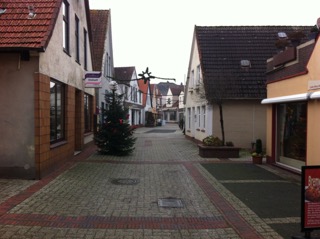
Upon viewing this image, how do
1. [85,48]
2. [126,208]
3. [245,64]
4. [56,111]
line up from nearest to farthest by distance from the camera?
1. [126,208]
2. [56,111]
3. [85,48]
4. [245,64]

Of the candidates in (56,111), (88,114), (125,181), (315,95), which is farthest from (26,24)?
(88,114)

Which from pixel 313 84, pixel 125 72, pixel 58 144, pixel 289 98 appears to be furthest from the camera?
pixel 125 72

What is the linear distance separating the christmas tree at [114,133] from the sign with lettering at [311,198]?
10582 millimetres

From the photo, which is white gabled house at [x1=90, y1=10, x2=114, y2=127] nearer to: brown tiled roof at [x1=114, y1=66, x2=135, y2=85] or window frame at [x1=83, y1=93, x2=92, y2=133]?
window frame at [x1=83, y1=93, x2=92, y2=133]

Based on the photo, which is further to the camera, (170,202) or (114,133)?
(114,133)

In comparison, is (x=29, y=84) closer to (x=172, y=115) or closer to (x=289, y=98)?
(x=289, y=98)

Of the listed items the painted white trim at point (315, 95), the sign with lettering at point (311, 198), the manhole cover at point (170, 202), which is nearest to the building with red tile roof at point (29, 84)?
the manhole cover at point (170, 202)

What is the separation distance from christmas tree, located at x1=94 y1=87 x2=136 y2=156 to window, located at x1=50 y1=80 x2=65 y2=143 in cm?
Answer: 285

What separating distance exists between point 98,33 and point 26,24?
14.6m

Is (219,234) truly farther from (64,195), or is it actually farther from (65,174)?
(65,174)

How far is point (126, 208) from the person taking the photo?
671cm

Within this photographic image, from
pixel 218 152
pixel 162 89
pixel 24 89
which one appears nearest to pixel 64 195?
pixel 24 89

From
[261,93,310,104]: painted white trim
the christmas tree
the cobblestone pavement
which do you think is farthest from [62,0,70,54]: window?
[261,93,310,104]: painted white trim

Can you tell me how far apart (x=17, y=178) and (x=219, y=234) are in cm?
581
